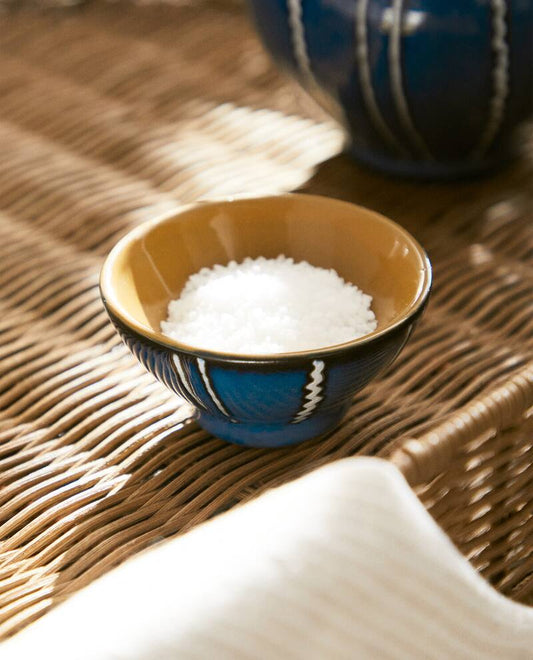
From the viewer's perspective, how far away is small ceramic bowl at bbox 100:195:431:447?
1.25 feet

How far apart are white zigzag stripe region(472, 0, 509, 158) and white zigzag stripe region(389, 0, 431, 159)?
5 centimetres

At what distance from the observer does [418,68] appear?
563mm

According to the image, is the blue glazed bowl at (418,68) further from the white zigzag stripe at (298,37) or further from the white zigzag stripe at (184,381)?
the white zigzag stripe at (184,381)

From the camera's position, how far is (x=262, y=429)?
430 mm

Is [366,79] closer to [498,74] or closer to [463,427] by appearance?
[498,74]

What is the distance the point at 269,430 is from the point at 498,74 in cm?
29

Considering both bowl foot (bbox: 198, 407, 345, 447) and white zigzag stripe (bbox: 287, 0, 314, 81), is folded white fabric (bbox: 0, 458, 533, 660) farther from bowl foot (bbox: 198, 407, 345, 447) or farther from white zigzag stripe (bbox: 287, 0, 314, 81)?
white zigzag stripe (bbox: 287, 0, 314, 81)

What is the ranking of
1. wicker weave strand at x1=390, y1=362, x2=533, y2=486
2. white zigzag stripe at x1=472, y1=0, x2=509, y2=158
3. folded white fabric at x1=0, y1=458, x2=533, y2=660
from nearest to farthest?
folded white fabric at x1=0, y1=458, x2=533, y2=660 → wicker weave strand at x1=390, y1=362, x2=533, y2=486 → white zigzag stripe at x1=472, y1=0, x2=509, y2=158

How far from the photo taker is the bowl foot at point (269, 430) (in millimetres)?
431

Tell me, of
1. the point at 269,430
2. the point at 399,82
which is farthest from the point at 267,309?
the point at 399,82

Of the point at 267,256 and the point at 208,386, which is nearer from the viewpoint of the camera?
the point at 208,386

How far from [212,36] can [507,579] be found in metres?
0.63

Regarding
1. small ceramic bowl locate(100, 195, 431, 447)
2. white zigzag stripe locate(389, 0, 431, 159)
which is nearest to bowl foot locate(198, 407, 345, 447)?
small ceramic bowl locate(100, 195, 431, 447)

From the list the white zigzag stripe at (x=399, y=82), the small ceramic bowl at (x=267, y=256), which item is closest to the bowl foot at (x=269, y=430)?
the small ceramic bowl at (x=267, y=256)
